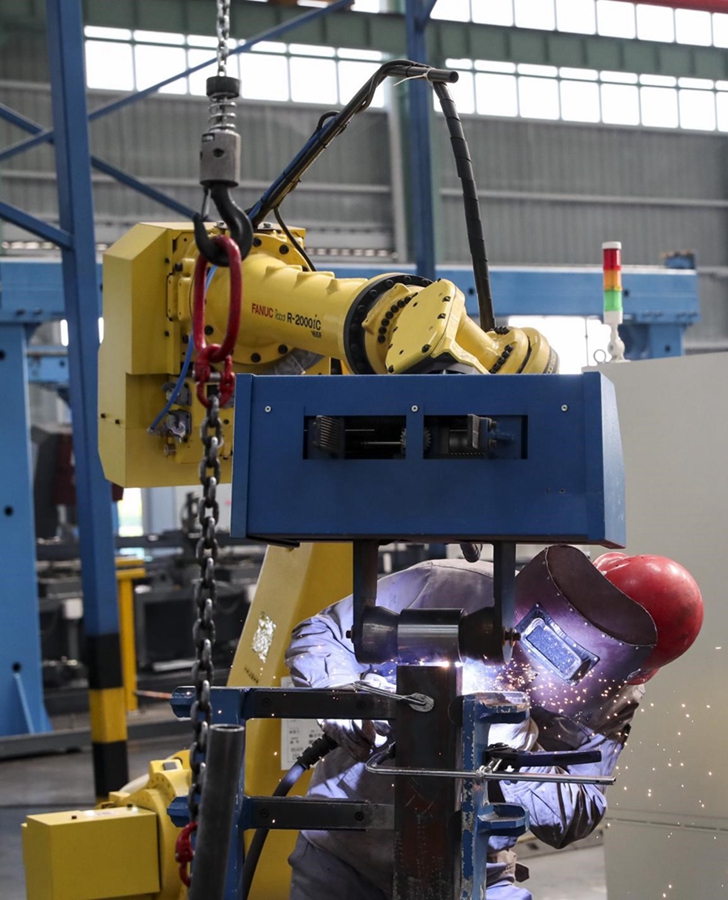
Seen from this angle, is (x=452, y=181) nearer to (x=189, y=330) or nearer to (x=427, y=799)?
(x=189, y=330)

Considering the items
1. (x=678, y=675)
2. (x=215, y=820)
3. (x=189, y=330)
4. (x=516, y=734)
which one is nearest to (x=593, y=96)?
(x=678, y=675)

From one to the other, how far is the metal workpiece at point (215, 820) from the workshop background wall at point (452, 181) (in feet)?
42.1

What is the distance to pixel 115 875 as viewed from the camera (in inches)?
119

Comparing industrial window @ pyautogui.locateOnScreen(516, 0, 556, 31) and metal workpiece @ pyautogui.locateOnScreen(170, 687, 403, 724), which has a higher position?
industrial window @ pyautogui.locateOnScreen(516, 0, 556, 31)

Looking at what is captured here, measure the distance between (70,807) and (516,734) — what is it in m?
4.20

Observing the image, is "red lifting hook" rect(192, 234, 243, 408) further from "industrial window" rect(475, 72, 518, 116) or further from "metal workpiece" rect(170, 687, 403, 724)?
"industrial window" rect(475, 72, 518, 116)

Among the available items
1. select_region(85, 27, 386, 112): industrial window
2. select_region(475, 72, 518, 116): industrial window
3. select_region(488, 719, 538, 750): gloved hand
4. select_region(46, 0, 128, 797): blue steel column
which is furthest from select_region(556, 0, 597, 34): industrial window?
select_region(488, 719, 538, 750): gloved hand

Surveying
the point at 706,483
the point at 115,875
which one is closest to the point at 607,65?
the point at 706,483

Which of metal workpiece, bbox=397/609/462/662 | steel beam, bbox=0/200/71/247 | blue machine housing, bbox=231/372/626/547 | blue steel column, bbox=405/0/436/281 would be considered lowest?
metal workpiece, bbox=397/609/462/662

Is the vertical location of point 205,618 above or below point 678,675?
above

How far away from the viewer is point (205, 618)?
1.60 meters

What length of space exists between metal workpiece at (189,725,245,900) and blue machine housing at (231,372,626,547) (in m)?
0.42

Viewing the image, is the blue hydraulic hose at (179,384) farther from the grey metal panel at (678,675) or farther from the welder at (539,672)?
the grey metal panel at (678,675)

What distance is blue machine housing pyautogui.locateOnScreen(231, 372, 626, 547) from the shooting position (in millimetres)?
1797
